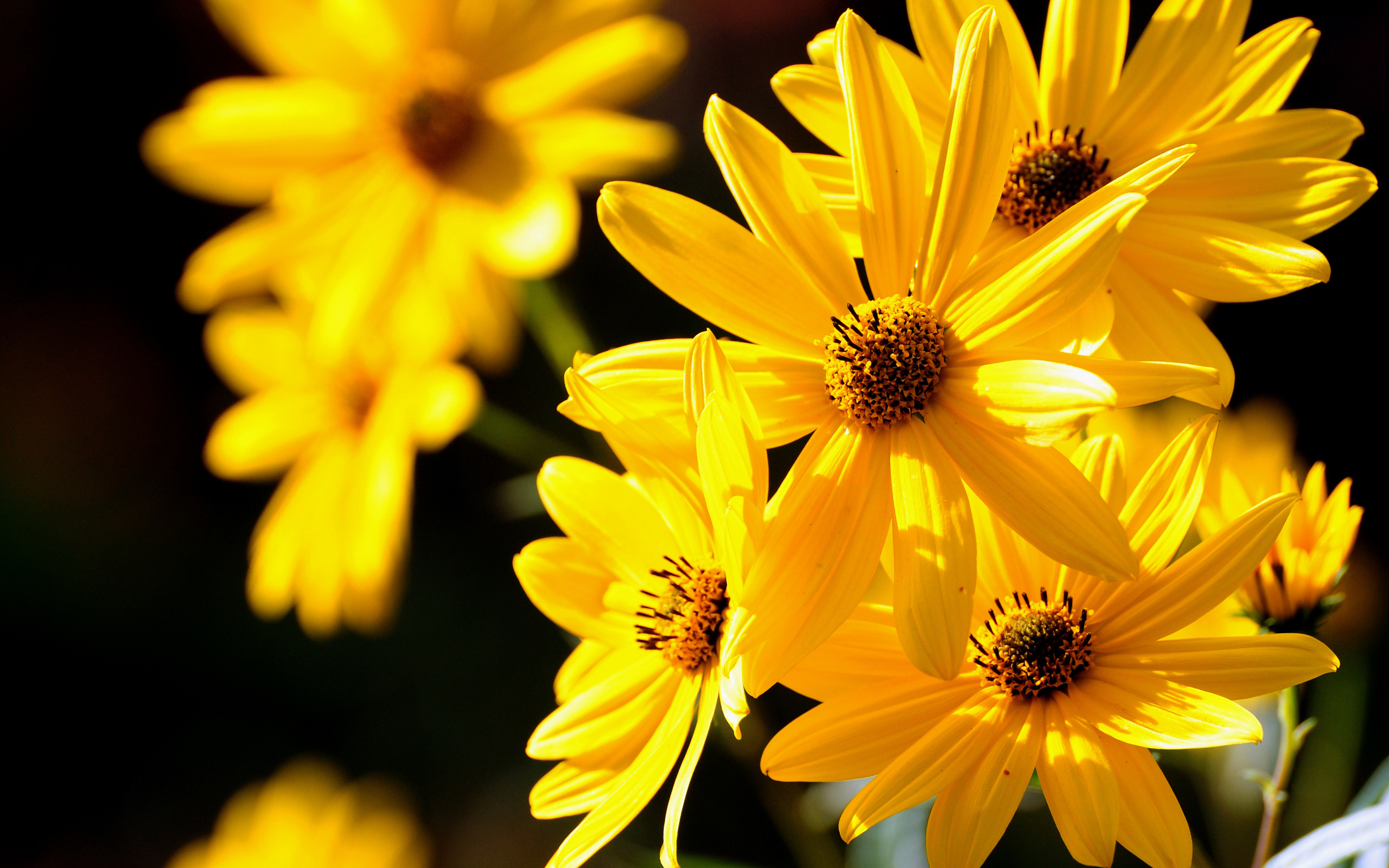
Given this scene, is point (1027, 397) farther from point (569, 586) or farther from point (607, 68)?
point (607, 68)

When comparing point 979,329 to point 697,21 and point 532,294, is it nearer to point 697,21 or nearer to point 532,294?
point 532,294

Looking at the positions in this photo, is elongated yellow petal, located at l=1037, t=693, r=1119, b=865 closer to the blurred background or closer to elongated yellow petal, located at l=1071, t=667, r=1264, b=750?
elongated yellow petal, located at l=1071, t=667, r=1264, b=750

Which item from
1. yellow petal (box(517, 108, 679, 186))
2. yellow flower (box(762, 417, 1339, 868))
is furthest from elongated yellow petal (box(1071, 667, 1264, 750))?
yellow petal (box(517, 108, 679, 186))

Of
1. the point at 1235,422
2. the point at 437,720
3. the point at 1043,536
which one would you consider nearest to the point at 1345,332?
the point at 1235,422

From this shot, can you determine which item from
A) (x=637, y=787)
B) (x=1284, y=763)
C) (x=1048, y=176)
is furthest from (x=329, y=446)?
(x=1284, y=763)

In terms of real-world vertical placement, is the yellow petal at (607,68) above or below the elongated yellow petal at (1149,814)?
above

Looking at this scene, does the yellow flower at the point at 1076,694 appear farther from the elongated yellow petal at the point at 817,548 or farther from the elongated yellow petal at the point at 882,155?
the elongated yellow petal at the point at 882,155

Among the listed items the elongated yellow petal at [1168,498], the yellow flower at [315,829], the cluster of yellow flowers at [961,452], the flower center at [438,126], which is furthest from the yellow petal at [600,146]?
the yellow flower at [315,829]
